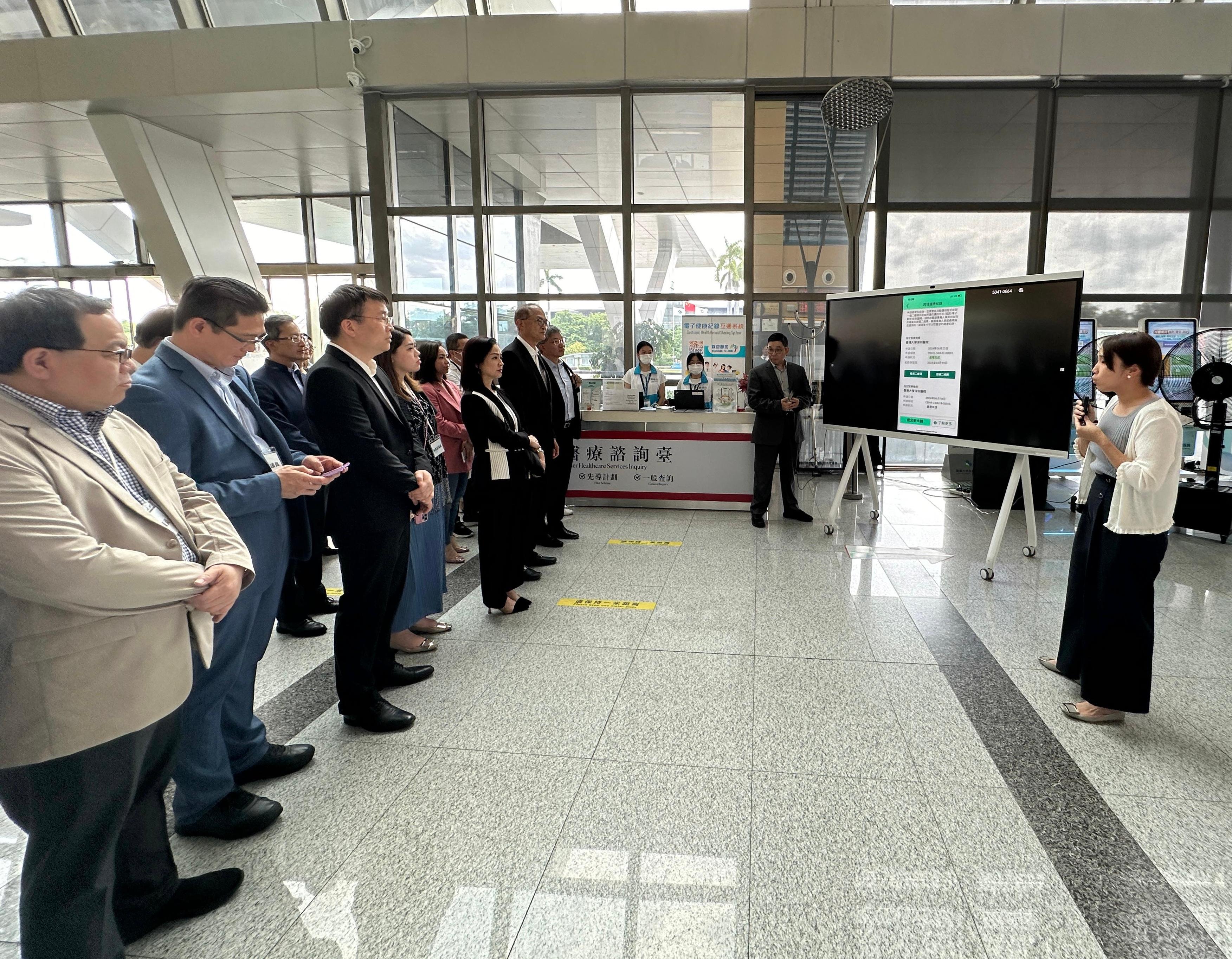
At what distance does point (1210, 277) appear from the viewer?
7.25 meters

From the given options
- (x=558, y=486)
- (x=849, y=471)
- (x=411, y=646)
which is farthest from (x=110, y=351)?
(x=849, y=471)

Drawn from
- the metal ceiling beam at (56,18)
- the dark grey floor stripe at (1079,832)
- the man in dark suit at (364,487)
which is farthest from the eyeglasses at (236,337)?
the metal ceiling beam at (56,18)

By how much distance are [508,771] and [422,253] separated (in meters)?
6.90

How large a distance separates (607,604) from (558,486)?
1.71m

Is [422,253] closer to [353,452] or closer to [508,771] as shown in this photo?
[353,452]

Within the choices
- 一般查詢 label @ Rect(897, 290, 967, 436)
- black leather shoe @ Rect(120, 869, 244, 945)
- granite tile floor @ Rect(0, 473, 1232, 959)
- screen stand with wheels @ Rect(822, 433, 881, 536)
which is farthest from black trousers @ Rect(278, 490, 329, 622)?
一般查詢 label @ Rect(897, 290, 967, 436)

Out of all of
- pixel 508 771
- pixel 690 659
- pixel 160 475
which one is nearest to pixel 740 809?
pixel 508 771

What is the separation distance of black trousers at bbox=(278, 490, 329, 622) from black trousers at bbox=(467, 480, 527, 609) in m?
0.78

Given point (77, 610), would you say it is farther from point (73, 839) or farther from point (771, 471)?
point (771, 471)

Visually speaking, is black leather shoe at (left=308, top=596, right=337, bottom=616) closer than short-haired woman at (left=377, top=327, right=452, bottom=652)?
No

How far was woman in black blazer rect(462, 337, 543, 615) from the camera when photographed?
12.1ft

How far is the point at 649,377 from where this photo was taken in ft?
25.0

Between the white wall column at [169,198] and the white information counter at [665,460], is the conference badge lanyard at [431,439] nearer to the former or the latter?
the white information counter at [665,460]

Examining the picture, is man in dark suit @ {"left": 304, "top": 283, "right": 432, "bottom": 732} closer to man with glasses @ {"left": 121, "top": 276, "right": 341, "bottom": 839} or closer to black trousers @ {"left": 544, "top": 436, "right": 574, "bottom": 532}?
man with glasses @ {"left": 121, "top": 276, "right": 341, "bottom": 839}
